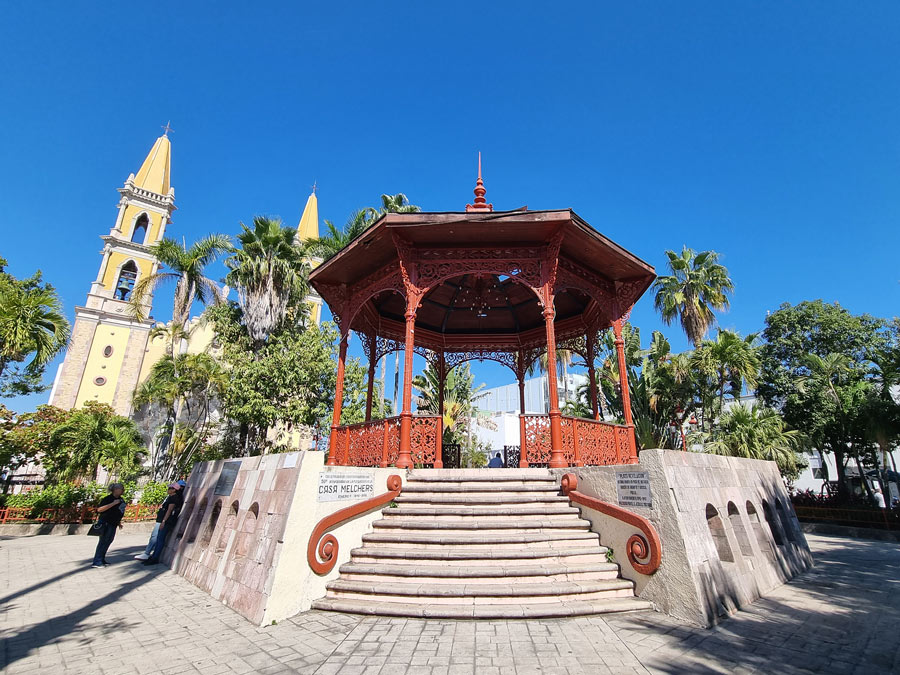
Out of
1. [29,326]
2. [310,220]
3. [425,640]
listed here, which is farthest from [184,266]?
[310,220]

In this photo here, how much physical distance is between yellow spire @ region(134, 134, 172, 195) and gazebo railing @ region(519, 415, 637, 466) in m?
45.9

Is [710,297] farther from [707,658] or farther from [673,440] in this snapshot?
[707,658]

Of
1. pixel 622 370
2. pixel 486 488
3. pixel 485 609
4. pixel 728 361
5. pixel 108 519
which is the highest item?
pixel 728 361

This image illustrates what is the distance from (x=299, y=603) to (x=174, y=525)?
20.2ft

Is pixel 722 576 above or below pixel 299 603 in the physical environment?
above

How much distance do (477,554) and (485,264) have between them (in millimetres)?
5573

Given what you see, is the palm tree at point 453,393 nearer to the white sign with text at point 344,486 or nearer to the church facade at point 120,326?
the church facade at point 120,326

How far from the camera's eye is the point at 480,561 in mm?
5473

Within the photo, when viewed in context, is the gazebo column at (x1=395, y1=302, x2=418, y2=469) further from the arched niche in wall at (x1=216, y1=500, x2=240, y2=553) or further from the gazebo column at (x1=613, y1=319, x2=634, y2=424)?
the gazebo column at (x1=613, y1=319, x2=634, y2=424)

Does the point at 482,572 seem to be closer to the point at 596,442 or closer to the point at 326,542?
the point at 326,542

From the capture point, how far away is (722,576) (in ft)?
16.8

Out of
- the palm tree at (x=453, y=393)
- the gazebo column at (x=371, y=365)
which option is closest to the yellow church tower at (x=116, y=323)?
the palm tree at (x=453, y=393)

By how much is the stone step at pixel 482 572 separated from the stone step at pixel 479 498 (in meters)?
1.20

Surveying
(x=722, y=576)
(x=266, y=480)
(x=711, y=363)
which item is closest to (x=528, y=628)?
(x=722, y=576)
